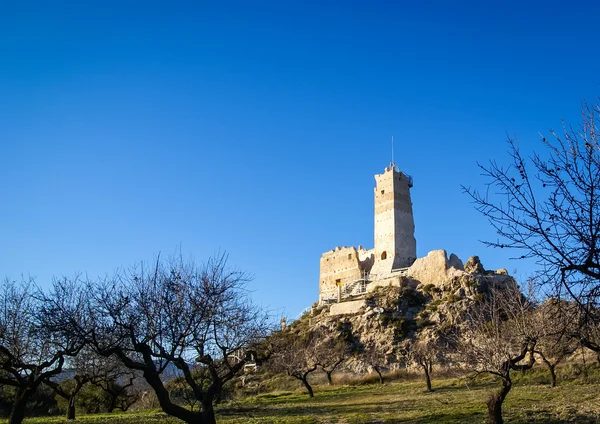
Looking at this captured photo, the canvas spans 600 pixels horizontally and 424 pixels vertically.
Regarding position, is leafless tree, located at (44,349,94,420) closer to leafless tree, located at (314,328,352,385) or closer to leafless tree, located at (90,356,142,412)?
leafless tree, located at (90,356,142,412)

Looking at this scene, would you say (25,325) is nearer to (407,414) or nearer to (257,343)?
(257,343)

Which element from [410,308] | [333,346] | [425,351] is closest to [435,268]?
[410,308]

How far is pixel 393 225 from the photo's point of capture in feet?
237

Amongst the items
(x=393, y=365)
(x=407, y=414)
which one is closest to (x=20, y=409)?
(x=407, y=414)

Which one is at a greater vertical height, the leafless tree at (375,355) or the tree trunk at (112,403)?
the leafless tree at (375,355)

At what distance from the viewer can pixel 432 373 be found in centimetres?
4588

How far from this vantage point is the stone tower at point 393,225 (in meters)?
72.0

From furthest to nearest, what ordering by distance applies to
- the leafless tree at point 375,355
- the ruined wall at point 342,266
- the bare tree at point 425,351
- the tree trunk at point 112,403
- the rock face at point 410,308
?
1. the ruined wall at point 342,266
2. the rock face at point 410,308
3. the leafless tree at point 375,355
4. the bare tree at point 425,351
5. the tree trunk at point 112,403

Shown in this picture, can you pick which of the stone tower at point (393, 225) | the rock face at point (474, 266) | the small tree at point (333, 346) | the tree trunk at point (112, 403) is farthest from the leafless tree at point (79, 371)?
the stone tower at point (393, 225)

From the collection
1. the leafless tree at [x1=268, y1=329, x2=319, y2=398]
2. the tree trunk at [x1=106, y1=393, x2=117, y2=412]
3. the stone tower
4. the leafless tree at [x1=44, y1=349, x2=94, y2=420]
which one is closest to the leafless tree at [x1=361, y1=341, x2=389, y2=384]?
the leafless tree at [x1=268, y1=329, x2=319, y2=398]

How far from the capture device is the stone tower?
72.0 meters

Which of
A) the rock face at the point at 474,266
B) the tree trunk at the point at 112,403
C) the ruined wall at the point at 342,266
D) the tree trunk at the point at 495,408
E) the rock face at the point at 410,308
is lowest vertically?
the tree trunk at the point at 112,403

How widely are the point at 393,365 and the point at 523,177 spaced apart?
48085 millimetres

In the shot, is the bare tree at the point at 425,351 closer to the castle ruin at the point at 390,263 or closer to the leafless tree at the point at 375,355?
the leafless tree at the point at 375,355
